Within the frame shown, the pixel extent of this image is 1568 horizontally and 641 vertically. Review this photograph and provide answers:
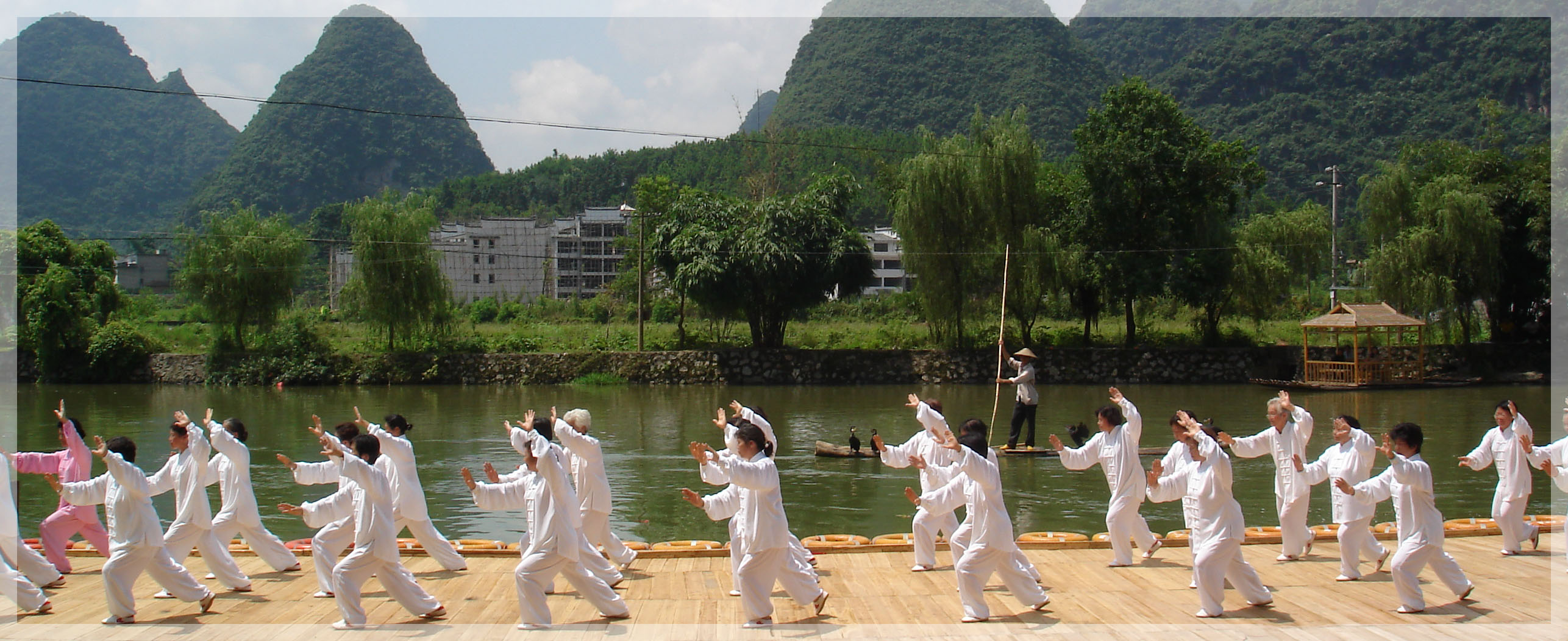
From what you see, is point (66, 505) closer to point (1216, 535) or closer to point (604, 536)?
point (604, 536)

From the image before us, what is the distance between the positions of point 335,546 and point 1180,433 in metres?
6.05

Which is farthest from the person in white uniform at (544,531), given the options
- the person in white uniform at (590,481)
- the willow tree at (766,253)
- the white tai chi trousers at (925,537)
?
the willow tree at (766,253)

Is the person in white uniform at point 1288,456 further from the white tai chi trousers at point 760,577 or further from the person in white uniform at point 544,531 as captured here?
the person in white uniform at point 544,531

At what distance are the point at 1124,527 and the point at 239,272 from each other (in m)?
36.4

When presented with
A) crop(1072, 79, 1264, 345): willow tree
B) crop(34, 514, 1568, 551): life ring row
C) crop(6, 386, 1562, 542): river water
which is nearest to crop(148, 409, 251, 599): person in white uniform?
crop(34, 514, 1568, 551): life ring row

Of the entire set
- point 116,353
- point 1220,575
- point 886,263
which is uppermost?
point 886,263

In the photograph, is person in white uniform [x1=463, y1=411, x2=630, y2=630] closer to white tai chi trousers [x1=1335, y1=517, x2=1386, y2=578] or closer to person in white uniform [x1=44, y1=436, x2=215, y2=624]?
person in white uniform [x1=44, y1=436, x2=215, y2=624]

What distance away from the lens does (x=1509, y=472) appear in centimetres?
876

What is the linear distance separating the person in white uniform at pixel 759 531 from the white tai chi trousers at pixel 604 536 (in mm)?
1604

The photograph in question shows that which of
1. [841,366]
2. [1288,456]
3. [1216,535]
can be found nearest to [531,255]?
[841,366]

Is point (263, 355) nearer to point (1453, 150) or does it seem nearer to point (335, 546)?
point (335, 546)

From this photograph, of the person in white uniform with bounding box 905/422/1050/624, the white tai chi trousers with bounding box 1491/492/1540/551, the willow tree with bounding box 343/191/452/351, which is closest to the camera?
the person in white uniform with bounding box 905/422/1050/624

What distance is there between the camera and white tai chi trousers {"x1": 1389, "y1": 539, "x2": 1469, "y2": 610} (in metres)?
6.88

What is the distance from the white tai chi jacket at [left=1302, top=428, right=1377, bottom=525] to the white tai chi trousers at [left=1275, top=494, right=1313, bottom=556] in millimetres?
348
